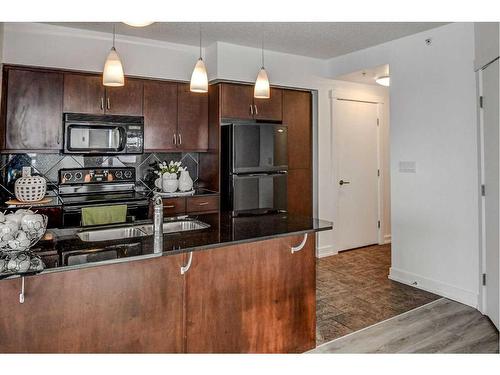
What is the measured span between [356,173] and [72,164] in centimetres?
365

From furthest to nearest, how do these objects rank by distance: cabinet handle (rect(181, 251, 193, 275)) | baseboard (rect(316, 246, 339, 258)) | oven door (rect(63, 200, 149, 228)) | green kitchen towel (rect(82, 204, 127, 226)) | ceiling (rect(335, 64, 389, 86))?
baseboard (rect(316, 246, 339, 258))
ceiling (rect(335, 64, 389, 86))
oven door (rect(63, 200, 149, 228))
green kitchen towel (rect(82, 204, 127, 226))
cabinet handle (rect(181, 251, 193, 275))

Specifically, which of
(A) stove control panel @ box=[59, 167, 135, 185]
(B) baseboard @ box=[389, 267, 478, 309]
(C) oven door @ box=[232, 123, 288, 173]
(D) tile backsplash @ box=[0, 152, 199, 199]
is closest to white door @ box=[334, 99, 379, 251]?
(C) oven door @ box=[232, 123, 288, 173]

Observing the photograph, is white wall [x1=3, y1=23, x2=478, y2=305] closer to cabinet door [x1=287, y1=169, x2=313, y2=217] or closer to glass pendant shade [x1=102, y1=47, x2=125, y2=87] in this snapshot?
cabinet door [x1=287, y1=169, x2=313, y2=217]

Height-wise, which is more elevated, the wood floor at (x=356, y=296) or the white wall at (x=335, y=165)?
the white wall at (x=335, y=165)

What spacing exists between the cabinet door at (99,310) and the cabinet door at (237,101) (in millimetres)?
2611

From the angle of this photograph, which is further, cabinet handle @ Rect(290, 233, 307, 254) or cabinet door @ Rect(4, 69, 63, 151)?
cabinet door @ Rect(4, 69, 63, 151)

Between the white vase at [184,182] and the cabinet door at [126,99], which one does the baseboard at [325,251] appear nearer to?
the white vase at [184,182]

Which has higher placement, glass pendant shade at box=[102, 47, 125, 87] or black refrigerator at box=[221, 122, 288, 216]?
glass pendant shade at box=[102, 47, 125, 87]

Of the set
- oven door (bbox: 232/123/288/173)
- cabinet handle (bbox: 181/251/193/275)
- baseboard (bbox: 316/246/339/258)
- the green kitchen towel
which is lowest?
baseboard (bbox: 316/246/339/258)

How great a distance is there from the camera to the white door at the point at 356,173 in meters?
5.16

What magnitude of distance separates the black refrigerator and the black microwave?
95cm

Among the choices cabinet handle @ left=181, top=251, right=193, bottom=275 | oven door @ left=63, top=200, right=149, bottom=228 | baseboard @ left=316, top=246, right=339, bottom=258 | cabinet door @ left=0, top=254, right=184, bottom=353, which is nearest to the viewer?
cabinet door @ left=0, top=254, right=184, bottom=353

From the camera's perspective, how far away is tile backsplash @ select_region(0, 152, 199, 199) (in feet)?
12.3

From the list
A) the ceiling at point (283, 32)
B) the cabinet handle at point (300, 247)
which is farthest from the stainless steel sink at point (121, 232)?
the ceiling at point (283, 32)
